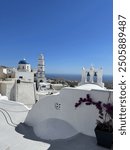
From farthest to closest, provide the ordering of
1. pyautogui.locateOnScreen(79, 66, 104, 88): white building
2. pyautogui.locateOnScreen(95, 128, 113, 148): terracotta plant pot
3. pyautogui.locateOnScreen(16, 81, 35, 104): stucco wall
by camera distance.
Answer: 1. pyautogui.locateOnScreen(79, 66, 104, 88): white building
2. pyautogui.locateOnScreen(16, 81, 35, 104): stucco wall
3. pyautogui.locateOnScreen(95, 128, 113, 148): terracotta plant pot

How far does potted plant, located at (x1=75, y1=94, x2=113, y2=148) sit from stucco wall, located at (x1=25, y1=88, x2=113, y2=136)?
0.17 meters

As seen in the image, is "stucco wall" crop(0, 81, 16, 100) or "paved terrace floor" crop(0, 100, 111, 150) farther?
"stucco wall" crop(0, 81, 16, 100)

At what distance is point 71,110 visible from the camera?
205 inches

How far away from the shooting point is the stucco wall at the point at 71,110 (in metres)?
4.89

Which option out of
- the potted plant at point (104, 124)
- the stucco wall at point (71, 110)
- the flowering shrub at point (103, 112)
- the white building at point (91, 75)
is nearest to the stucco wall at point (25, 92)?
the white building at point (91, 75)

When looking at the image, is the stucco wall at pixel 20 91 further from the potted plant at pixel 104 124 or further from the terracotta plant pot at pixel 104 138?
the terracotta plant pot at pixel 104 138

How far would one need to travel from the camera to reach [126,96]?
112 inches

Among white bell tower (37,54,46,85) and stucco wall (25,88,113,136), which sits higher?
white bell tower (37,54,46,85)

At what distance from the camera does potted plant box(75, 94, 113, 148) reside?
4.08 metres

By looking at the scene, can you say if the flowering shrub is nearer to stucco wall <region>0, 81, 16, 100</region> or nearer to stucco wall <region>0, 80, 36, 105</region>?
A: stucco wall <region>0, 80, 36, 105</region>

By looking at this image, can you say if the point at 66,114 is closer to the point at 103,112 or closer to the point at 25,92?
the point at 103,112

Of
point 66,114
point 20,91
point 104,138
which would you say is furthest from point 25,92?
point 104,138

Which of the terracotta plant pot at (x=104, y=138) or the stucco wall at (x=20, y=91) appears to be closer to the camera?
the terracotta plant pot at (x=104, y=138)

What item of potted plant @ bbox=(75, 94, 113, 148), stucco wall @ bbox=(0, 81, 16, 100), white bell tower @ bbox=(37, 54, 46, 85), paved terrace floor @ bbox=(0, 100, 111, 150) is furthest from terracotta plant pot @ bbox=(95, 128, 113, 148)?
white bell tower @ bbox=(37, 54, 46, 85)
